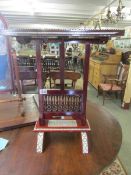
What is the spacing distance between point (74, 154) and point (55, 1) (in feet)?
15.5

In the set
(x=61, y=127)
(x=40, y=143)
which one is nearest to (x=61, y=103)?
(x=61, y=127)

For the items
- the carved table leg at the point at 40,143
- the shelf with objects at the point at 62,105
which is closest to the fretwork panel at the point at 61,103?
the shelf with objects at the point at 62,105

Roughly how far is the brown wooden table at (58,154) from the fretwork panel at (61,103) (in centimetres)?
20

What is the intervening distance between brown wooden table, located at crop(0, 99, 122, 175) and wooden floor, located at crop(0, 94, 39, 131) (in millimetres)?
44

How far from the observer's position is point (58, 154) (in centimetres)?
92

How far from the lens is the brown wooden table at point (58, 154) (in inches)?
31.9

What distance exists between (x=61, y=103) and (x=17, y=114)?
0.46 meters

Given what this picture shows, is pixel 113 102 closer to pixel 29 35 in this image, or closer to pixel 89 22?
pixel 29 35

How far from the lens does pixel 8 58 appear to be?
1.29 metres

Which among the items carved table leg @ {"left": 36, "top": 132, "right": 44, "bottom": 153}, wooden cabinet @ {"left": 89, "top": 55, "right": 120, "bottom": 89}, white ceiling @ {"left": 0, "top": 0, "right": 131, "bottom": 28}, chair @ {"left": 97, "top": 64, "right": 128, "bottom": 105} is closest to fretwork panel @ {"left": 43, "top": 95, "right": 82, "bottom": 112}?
carved table leg @ {"left": 36, "top": 132, "right": 44, "bottom": 153}

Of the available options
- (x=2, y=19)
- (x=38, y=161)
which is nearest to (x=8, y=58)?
(x=2, y=19)

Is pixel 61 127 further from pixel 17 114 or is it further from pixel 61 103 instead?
pixel 17 114

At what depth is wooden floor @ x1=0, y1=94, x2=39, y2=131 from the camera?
3.77 feet

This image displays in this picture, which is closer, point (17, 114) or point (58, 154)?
point (58, 154)
